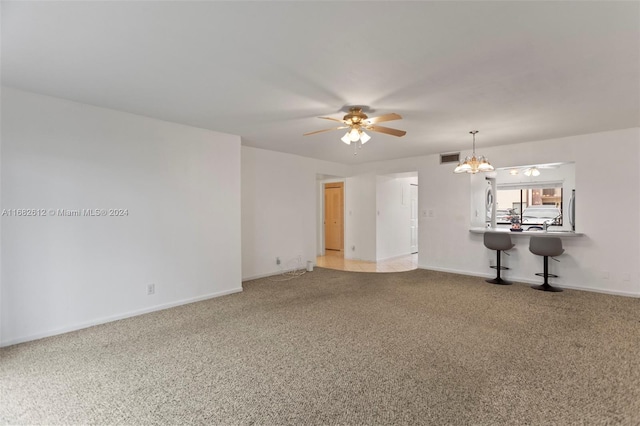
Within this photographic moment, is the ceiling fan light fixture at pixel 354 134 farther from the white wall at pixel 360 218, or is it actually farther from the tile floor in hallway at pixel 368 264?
the white wall at pixel 360 218

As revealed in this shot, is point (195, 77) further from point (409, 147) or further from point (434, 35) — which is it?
point (409, 147)

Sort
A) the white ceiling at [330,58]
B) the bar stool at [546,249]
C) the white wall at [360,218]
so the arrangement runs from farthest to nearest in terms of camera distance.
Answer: the white wall at [360,218], the bar stool at [546,249], the white ceiling at [330,58]

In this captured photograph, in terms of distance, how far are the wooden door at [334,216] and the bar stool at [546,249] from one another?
483 cm

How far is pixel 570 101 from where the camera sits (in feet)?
11.0

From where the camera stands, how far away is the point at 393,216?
8.18m

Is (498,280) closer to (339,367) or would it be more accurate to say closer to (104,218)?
(339,367)

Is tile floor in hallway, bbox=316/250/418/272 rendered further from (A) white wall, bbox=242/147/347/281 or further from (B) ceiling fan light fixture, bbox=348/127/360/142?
(B) ceiling fan light fixture, bbox=348/127/360/142

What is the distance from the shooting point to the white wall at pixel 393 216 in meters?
7.68

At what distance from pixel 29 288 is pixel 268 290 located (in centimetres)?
287

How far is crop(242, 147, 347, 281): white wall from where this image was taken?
18.6ft

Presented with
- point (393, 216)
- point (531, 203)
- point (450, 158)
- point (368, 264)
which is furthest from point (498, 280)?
point (531, 203)

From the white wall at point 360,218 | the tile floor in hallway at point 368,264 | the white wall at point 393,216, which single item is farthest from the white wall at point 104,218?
the white wall at point 393,216

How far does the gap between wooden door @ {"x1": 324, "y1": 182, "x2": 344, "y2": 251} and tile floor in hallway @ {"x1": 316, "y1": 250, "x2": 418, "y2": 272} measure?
2.81 ft

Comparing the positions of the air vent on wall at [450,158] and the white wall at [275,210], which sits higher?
the air vent on wall at [450,158]
